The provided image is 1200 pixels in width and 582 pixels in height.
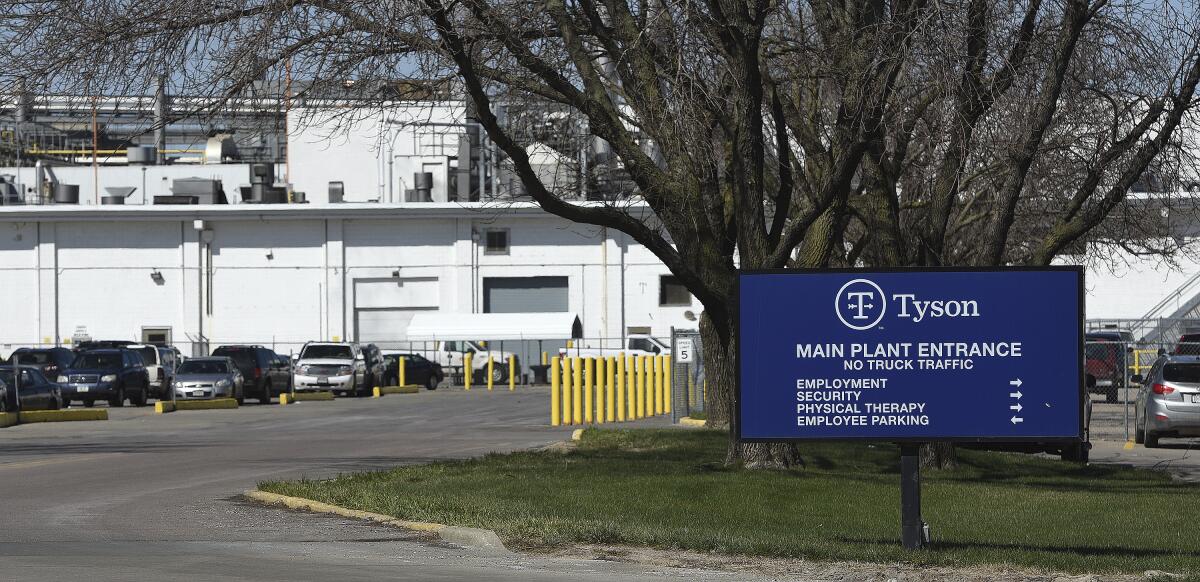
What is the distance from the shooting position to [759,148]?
58.6 ft

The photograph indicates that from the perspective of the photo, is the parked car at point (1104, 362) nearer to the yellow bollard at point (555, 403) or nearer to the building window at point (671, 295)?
the yellow bollard at point (555, 403)

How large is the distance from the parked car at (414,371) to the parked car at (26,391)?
68.9 ft

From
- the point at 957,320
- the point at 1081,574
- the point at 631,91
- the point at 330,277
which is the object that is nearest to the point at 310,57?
the point at 631,91

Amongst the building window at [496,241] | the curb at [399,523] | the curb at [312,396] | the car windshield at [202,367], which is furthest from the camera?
the building window at [496,241]

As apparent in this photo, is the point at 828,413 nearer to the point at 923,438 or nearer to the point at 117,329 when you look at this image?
the point at 923,438

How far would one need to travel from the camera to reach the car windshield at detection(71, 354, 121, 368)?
43125mm

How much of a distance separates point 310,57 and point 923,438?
8.09 metres

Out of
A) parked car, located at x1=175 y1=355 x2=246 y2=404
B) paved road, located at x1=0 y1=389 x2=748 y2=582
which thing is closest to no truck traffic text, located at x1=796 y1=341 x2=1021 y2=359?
paved road, located at x1=0 y1=389 x2=748 y2=582

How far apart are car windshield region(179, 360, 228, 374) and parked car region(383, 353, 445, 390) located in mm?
12577

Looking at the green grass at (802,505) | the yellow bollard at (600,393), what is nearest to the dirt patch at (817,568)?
the green grass at (802,505)

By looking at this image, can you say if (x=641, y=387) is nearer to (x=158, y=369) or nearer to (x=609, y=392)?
(x=609, y=392)

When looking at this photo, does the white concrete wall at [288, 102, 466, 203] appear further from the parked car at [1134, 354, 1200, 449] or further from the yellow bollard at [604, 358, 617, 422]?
the parked car at [1134, 354, 1200, 449]

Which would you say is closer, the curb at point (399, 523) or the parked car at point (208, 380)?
the curb at point (399, 523)

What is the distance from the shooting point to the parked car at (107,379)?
41.8 metres
